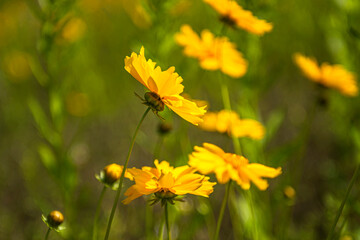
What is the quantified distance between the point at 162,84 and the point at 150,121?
1.78 metres

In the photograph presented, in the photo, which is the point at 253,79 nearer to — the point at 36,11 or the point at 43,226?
the point at 36,11

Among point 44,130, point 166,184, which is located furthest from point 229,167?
point 44,130

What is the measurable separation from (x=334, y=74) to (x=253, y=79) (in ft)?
0.87

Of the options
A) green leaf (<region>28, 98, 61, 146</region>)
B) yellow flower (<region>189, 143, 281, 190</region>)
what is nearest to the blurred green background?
green leaf (<region>28, 98, 61, 146</region>)

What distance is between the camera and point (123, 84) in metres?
2.41

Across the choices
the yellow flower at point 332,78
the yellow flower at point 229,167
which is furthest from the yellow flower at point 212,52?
the yellow flower at point 229,167

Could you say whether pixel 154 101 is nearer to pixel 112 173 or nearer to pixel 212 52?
pixel 112 173

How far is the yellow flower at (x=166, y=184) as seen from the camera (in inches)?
21.3

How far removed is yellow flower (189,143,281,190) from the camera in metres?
0.60

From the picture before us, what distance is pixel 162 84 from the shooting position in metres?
0.54

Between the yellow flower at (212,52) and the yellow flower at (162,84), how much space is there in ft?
1.33

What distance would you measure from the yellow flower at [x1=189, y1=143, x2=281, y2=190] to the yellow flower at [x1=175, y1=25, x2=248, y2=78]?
1.13ft

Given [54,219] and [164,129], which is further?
[164,129]

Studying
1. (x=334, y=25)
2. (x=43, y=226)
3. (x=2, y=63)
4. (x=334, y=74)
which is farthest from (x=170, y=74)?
(x=2, y=63)
